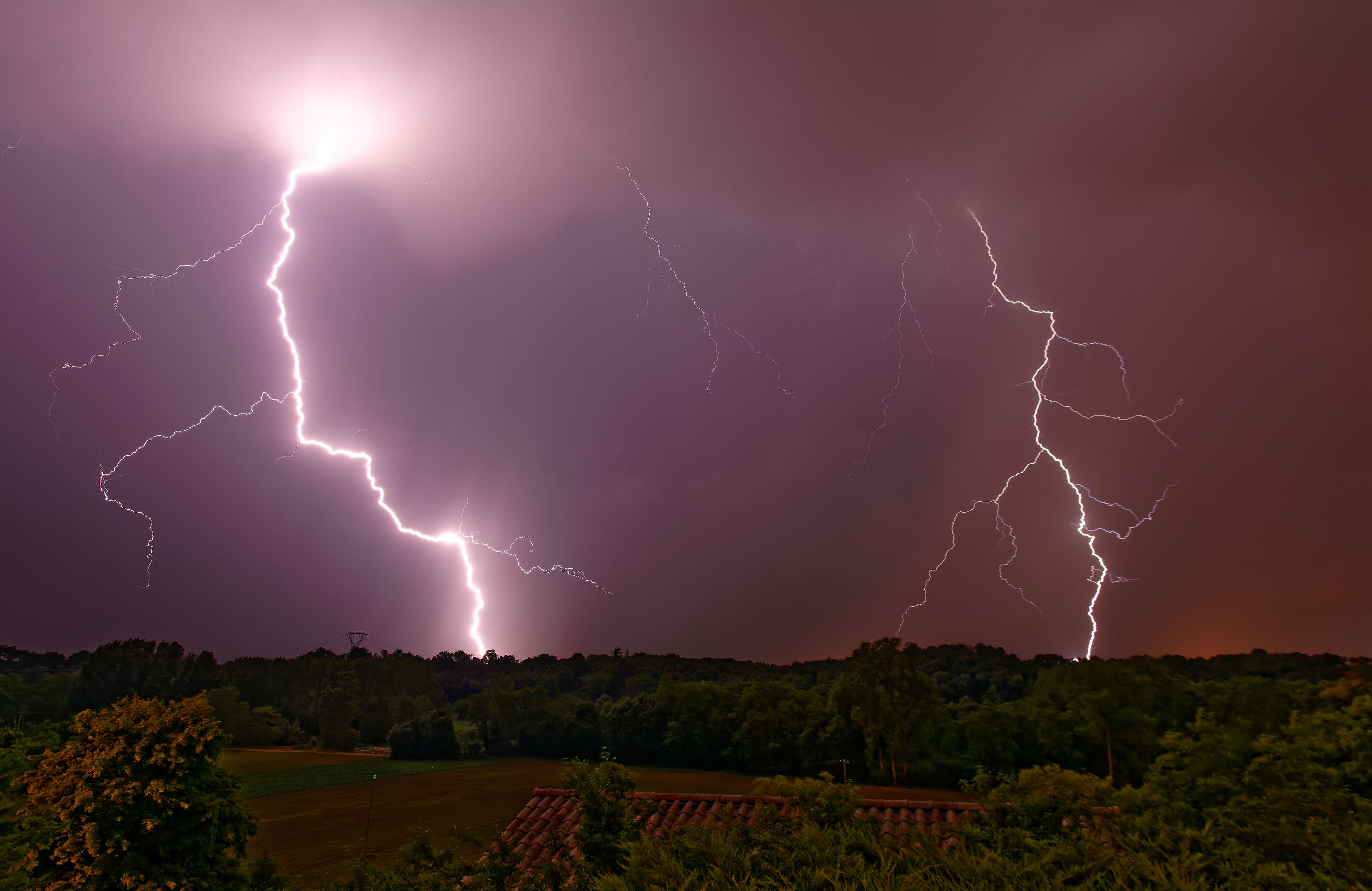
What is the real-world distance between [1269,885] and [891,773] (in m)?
53.5

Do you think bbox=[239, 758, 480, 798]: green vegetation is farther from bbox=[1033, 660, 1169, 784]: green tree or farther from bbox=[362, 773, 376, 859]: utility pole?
bbox=[1033, 660, 1169, 784]: green tree

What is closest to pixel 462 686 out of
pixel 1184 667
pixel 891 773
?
pixel 891 773

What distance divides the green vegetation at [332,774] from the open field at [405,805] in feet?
2.55

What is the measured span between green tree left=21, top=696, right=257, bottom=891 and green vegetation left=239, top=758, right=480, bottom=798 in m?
41.1

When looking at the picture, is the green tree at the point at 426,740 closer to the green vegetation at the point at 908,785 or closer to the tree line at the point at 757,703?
the tree line at the point at 757,703

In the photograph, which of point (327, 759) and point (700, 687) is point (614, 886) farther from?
point (327, 759)

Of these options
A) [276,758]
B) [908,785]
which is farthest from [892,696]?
[276,758]

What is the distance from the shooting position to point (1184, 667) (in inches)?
A: 2163

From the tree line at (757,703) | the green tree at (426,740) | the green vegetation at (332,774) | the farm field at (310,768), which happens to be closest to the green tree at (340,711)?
the tree line at (757,703)

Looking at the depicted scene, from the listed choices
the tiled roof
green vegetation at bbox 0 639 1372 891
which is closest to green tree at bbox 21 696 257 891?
green vegetation at bbox 0 639 1372 891

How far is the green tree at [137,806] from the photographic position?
36.9 feet

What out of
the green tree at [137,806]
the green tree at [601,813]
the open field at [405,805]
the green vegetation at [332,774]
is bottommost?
the green vegetation at [332,774]

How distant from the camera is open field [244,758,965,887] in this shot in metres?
34.4

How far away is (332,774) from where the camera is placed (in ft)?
190
